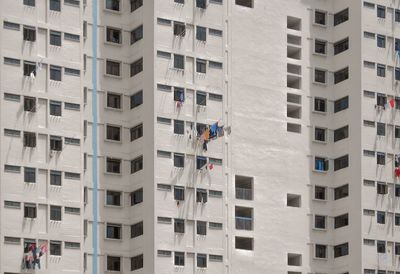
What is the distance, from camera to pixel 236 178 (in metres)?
97.4

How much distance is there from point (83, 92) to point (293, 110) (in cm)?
1752

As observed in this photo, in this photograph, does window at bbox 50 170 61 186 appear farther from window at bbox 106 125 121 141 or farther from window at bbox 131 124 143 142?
window at bbox 131 124 143 142

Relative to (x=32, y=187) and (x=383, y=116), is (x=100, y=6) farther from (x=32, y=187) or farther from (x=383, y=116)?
(x=383, y=116)

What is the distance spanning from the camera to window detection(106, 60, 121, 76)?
95625 mm

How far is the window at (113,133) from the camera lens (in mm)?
94812

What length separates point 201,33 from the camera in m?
96.2

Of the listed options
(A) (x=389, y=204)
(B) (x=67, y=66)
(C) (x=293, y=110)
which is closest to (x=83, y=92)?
(B) (x=67, y=66)

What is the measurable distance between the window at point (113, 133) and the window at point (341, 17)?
1974 centimetres

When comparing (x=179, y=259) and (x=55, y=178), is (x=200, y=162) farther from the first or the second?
(x=55, y=178)

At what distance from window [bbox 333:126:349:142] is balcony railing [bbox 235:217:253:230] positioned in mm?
9797

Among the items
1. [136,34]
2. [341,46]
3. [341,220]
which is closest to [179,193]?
[136,34]

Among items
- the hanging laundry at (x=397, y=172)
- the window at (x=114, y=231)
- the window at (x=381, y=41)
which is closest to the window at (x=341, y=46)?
the window at (x=381, y=41)

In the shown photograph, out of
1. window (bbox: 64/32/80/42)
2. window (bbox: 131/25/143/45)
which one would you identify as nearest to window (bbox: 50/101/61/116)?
window (bbox: 64/32/80/42)

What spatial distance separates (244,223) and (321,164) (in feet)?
27.5
